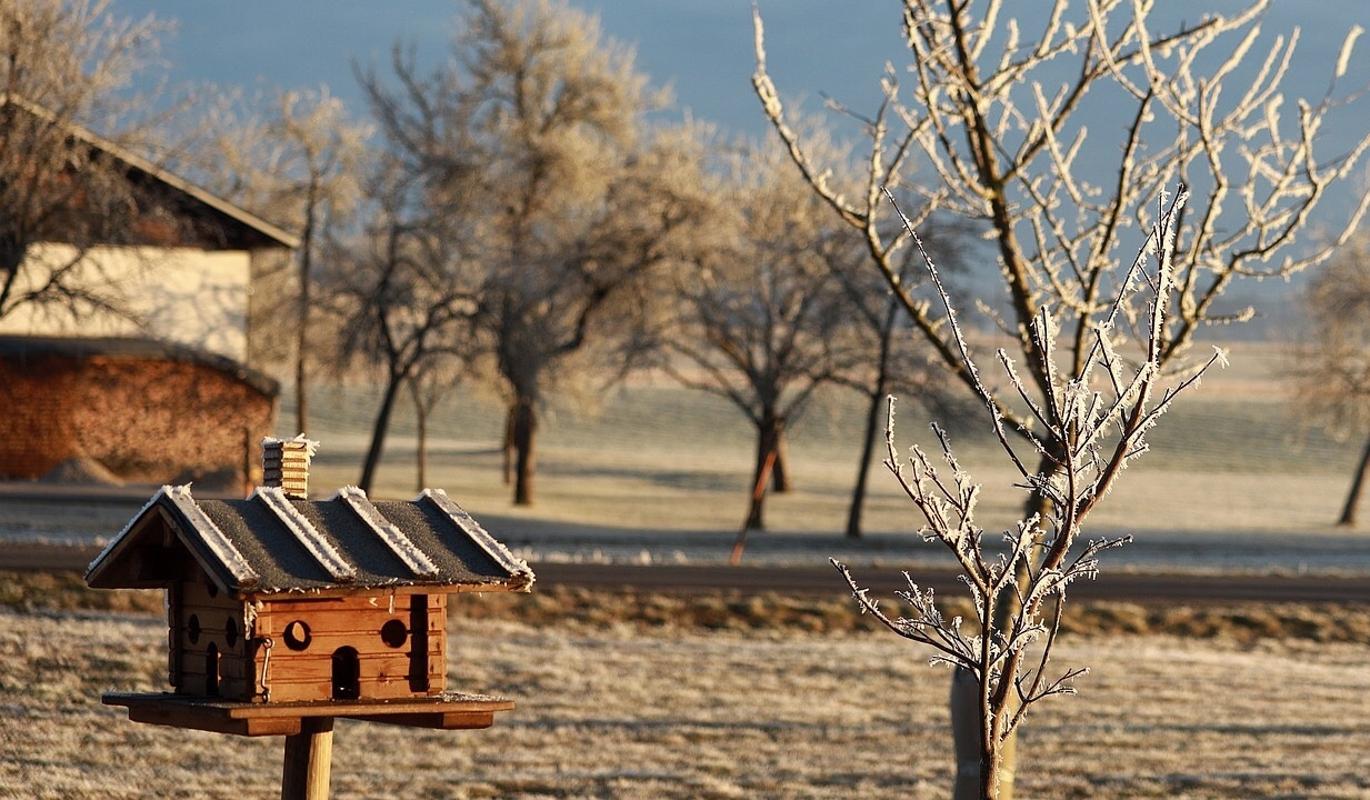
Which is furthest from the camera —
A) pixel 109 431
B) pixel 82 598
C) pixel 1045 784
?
pixel 109 431

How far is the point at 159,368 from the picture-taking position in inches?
1395

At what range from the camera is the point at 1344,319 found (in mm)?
49219

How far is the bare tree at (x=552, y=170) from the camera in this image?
43.3 meters

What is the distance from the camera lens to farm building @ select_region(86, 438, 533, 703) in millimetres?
5445

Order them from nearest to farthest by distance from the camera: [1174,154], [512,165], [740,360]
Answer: [1174,154] → [740,360] → [512,165]

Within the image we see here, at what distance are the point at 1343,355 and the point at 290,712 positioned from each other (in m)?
48.4

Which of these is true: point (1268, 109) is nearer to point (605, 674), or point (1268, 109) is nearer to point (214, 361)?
point (605, 674)

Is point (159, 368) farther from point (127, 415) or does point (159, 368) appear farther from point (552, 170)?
point (552, 170)

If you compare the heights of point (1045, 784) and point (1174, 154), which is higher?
point (1174, 154)

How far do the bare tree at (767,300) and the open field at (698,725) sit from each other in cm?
1616

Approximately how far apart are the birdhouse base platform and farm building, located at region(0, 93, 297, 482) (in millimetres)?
28396

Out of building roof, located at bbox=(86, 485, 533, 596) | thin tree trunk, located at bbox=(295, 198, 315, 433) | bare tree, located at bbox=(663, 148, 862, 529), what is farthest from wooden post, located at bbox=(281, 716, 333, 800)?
thin tree trunk, located at bbox=(295, 198, 315, 433)

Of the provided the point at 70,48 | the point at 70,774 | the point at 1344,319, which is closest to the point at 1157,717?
the point at 70,774

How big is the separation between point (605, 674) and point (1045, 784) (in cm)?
460
